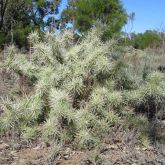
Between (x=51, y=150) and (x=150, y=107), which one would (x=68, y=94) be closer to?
(x=51, y=150)

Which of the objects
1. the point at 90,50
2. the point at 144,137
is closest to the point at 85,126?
the point at 144,137

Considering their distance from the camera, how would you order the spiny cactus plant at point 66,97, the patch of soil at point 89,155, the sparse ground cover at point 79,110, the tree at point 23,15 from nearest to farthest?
the patch of soil at point 89,155 → the sparse ground cover at point 79,110 → the spiny cactus plant at point 66,97 → the tree at point 23,15

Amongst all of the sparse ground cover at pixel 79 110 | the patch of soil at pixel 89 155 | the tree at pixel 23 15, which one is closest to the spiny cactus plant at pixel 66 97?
the sparse ground cover at pixel 79 110

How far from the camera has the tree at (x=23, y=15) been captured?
23573 mm

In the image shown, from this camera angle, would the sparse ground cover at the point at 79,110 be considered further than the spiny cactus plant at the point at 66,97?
No

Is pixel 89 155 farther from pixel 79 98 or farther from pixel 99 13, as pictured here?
pixel 99 13

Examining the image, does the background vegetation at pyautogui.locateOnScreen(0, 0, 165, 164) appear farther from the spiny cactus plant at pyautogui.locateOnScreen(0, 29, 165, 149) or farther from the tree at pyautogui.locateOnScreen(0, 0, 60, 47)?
the tree at pyautogui.locateOnScreen(0, 0, 60, 47)

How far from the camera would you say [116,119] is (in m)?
5.37

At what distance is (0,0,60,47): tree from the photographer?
23.6m

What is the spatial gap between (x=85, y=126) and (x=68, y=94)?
543 mm

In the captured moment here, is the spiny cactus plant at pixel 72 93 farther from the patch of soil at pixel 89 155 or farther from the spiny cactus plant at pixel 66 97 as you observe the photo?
the patch of soil at pixel 89 155

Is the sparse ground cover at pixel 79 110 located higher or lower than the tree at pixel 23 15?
lower

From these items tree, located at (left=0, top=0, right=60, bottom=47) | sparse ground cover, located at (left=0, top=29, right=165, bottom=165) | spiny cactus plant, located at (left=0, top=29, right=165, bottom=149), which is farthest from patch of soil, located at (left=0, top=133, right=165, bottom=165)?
tree, located at (left=0, top=0, right=60, bottom=47)

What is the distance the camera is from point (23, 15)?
25781mm
